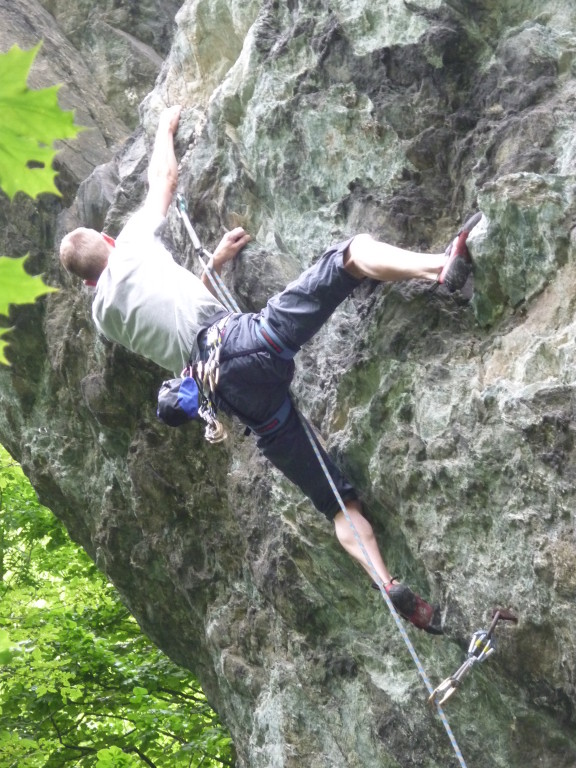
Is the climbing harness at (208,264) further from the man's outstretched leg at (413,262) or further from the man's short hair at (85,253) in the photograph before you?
the man's outstretched leg at (413,262)

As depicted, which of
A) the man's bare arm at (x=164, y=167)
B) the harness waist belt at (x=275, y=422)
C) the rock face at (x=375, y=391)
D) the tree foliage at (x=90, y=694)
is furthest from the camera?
the tree foliage at (x=90, y=694)

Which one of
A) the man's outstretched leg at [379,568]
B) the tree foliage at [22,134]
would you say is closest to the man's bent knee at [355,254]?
the man's outstretched leg at [379,568]

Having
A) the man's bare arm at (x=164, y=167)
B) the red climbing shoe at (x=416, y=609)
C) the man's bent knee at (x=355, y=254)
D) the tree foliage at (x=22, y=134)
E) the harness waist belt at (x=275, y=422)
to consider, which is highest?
the tree foliage at (x=22, y=134)

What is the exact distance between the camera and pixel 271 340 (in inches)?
171

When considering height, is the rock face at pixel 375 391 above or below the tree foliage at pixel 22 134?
below

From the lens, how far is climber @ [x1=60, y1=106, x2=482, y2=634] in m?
4.14

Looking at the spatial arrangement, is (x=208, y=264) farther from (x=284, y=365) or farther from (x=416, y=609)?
(x=416, y=609)

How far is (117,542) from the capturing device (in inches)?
290

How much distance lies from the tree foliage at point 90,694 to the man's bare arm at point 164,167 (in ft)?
12.0

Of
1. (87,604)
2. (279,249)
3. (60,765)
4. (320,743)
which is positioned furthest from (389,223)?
(87,604)

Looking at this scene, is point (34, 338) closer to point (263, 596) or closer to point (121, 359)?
point (121, 359)

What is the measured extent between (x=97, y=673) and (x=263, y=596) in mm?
4137

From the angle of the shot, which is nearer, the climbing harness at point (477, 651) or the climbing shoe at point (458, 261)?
the climbing harness at point (477, 651)

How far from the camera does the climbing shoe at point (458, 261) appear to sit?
395 cm
